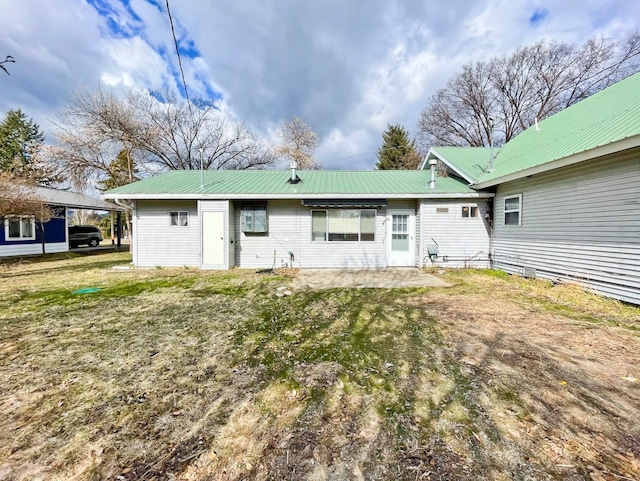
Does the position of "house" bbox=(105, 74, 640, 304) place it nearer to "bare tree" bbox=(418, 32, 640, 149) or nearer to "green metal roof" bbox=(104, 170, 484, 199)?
"green metal roof" bbox=(104, 170, 484, 199)

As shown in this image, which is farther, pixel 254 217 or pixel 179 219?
pixel 179 219

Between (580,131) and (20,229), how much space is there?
2254 centimetres

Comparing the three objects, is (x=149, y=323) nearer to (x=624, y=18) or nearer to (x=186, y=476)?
(x=186, y=476)

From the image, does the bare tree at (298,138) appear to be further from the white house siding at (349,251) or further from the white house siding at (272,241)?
the white house siding at (349,251)

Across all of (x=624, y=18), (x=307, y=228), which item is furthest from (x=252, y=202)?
(x=624, y=18)

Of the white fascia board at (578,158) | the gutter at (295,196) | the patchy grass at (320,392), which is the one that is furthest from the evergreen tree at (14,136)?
the white fascia board at (578,158)

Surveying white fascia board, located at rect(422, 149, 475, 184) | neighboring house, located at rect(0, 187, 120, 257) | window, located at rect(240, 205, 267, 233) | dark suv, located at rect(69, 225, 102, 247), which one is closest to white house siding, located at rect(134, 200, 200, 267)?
window, located at rect(240, 205, 267, 233)

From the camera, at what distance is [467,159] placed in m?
10.7

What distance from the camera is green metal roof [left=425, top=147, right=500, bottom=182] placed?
948cm

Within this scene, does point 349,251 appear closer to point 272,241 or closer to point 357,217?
point 357,217

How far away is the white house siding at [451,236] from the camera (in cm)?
906

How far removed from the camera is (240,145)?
20594mm

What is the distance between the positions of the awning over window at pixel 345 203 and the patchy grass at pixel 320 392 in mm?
4802

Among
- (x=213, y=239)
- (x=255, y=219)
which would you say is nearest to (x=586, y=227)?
(x=255, y=219)
